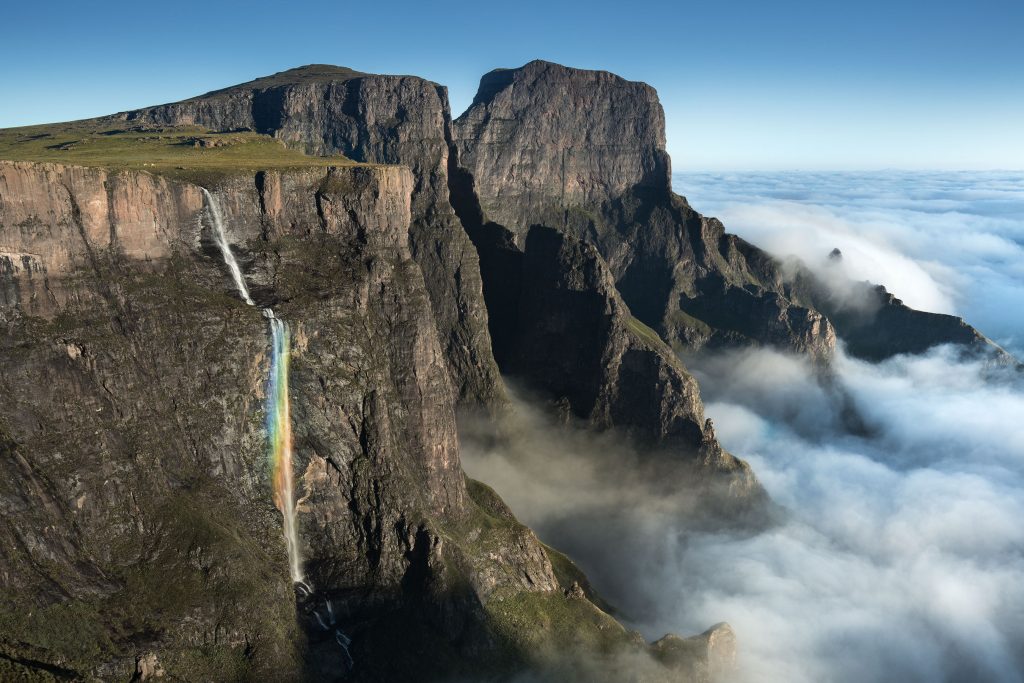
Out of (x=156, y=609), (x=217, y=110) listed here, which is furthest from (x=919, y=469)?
(x=217, y=110)

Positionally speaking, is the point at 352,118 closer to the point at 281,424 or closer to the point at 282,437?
the point at 281,424

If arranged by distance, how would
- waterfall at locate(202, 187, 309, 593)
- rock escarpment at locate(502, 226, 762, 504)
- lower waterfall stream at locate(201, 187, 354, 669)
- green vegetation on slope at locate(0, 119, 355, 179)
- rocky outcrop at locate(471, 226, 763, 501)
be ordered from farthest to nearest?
rock escarpment at locate(502, 226, 762, 504) < rocky outcrop at locate(471, 226, 763, 501) < green vegetation on slope at locate(0, 119, 355, 179) < waterfall at locate(202, 187, 309, 593) < lower waterfall stream at locate(201, 187, 354, 669)

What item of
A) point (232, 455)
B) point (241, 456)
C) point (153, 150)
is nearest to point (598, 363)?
point (241, 456)

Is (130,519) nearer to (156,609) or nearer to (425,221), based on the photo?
(156,609)

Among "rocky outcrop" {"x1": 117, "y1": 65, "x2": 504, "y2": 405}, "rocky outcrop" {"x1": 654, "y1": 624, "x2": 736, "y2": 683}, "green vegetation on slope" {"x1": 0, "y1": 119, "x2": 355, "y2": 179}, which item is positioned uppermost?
"rocky outcrop" {"x1": 117, "y1": 65, "x2": 504, "y2": 405}

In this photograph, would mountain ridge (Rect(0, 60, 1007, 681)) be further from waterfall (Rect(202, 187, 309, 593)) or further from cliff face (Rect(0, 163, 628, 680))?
waterfall (Rect(202, 187, 309, 593))

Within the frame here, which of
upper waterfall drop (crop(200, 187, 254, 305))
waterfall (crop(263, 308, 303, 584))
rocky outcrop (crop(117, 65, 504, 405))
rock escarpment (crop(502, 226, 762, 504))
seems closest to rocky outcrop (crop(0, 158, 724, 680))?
upper waterfall drop (crop(200, 187, 254, 305))
